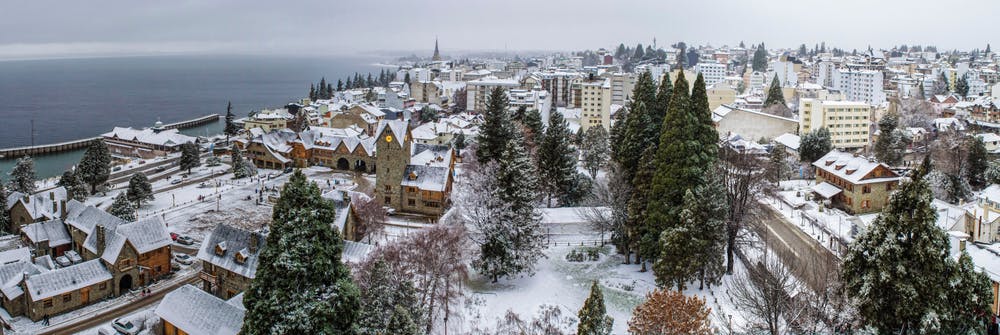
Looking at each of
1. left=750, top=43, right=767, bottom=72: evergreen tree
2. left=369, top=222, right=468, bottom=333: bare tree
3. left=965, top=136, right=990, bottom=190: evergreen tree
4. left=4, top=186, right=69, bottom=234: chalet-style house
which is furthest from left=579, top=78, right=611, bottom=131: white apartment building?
left=750, top=43, right=767, bottom=72: evergreen tree

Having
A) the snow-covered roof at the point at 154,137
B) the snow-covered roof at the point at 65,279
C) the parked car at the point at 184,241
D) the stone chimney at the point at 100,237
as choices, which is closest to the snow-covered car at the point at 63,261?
the stone chimney at the point at 100,237

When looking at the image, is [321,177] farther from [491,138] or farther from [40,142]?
[40,142]

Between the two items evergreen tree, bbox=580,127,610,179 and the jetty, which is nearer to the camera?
evergreen tree, bbox=580,127,610,179

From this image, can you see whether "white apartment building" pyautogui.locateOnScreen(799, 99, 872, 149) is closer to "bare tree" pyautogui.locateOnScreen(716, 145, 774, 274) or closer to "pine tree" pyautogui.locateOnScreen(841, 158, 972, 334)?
"bare tree" pyautogui.locateOnScreen(716, 145, 774, 274)

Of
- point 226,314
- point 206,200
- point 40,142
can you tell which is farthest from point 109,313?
point 40,142

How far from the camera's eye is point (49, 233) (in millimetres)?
32781

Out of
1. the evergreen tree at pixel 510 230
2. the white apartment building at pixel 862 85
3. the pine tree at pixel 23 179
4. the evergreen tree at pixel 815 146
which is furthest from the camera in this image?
the white apartment building at pixel 862 85

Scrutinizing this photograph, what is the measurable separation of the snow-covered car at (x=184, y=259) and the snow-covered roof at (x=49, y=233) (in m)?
5.34

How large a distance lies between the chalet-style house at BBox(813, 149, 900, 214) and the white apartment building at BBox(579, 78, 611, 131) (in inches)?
1485

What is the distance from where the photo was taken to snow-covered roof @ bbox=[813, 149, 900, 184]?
38594 mm

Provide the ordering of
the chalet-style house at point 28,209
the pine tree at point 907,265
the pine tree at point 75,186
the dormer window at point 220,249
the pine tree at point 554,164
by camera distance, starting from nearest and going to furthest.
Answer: the pine tree at point 907,265 < the dormer window at point 220,249 < the chalet-style house at point 28,209 < the pine tree at point 554,164 < the pine tree at point 75,186

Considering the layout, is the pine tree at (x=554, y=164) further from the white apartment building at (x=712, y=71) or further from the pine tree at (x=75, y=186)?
the white apartment building at (x=712, y=71)

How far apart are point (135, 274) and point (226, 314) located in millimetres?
8989

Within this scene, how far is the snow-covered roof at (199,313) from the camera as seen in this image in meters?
21.9
